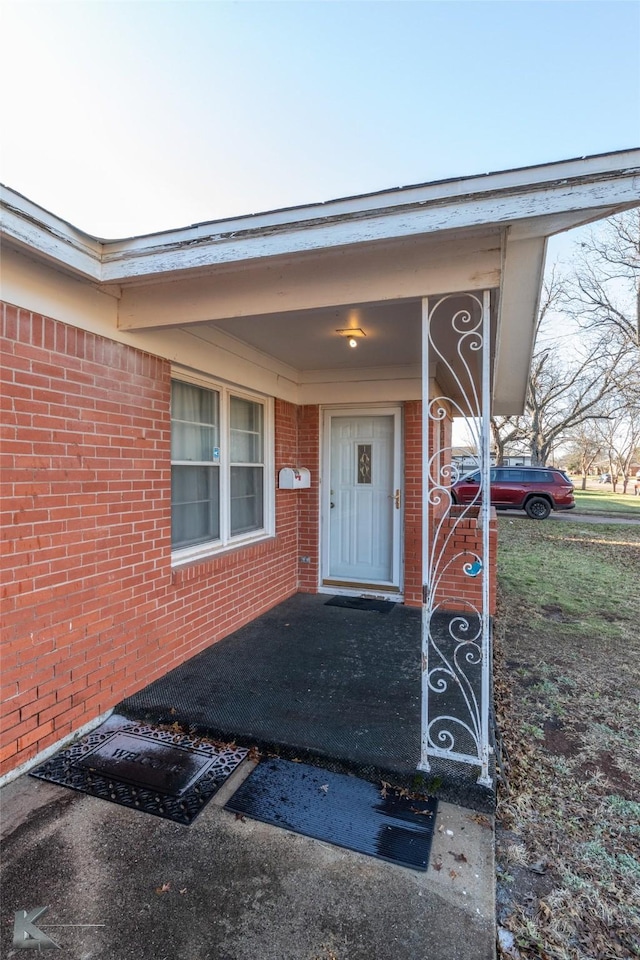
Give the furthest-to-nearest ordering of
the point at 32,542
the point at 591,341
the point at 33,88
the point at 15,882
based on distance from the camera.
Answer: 1. the point at 591,341
2. the point at 33,88
3. the point at 32,542
4. the point at 15,882

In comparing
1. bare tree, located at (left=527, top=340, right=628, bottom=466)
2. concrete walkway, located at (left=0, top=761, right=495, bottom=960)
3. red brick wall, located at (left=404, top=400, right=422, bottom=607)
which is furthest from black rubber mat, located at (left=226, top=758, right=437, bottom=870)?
bare tree, located at (left=527, top=340, right=628, bottom=466)

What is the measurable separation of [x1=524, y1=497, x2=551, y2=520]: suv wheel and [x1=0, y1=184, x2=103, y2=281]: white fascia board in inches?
554

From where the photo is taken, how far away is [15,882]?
1.69m

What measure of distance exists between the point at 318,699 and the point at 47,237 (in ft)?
9.52

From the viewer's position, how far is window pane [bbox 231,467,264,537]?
4.32m

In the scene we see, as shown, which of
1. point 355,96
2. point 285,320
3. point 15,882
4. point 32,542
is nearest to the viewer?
point 15,882

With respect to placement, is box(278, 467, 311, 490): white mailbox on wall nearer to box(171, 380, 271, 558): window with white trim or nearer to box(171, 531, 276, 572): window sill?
box(171, 380, 271, 558): window with white trim

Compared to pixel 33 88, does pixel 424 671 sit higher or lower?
lower

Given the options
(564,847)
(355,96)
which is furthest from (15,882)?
(355,96)

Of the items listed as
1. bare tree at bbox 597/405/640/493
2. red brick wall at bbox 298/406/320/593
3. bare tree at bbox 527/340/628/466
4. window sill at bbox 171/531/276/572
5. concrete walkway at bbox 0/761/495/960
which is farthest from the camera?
bare tree at bbox 597/405/640/493

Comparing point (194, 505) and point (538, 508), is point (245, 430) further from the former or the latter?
point (538, 508)

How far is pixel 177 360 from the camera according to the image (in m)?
3.35

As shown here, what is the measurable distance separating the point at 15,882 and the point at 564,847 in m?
2.15

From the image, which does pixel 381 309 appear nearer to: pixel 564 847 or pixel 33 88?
pixel 33 88
